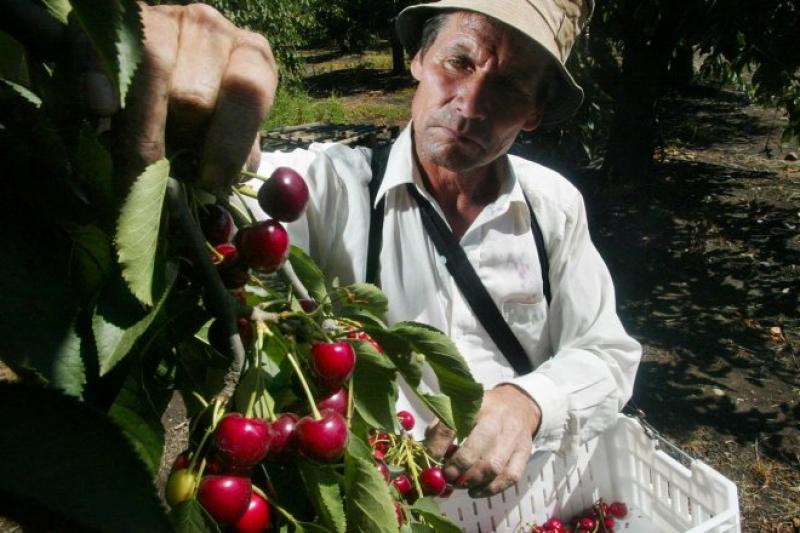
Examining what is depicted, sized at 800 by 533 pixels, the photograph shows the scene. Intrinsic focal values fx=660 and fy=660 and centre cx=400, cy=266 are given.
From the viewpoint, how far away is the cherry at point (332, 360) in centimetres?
87

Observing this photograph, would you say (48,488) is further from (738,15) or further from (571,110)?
(738,15)

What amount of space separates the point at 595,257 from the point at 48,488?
202 cm

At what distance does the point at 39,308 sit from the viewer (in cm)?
49

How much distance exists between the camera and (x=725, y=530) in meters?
1.76

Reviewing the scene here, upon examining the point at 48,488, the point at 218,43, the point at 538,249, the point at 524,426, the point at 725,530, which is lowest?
the point at 725,530

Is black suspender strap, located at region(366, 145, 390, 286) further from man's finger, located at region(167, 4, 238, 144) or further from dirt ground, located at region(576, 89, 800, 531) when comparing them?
dirt ground, located at region(576, 89, 800, 531)

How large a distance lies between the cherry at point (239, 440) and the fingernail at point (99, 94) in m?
0.36

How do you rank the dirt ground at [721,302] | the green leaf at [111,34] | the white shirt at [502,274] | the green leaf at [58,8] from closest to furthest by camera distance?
the green leaf at [111,34]
the green leaf at [58,8]
the white shirt at [502,274]
the dirt ground at [721,302]

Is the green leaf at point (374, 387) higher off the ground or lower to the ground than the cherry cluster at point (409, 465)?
higher

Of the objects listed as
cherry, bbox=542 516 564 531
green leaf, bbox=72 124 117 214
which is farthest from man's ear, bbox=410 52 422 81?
green leaf, bbox=72 124 117 214

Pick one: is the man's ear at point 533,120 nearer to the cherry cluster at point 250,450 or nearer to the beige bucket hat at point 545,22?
the beige bucket hat at point 545,22

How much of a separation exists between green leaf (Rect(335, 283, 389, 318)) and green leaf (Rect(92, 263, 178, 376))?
446 millimetres

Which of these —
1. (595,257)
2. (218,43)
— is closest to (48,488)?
(218,43)

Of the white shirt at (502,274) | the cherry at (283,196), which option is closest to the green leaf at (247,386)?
the cherry at (283,196)
